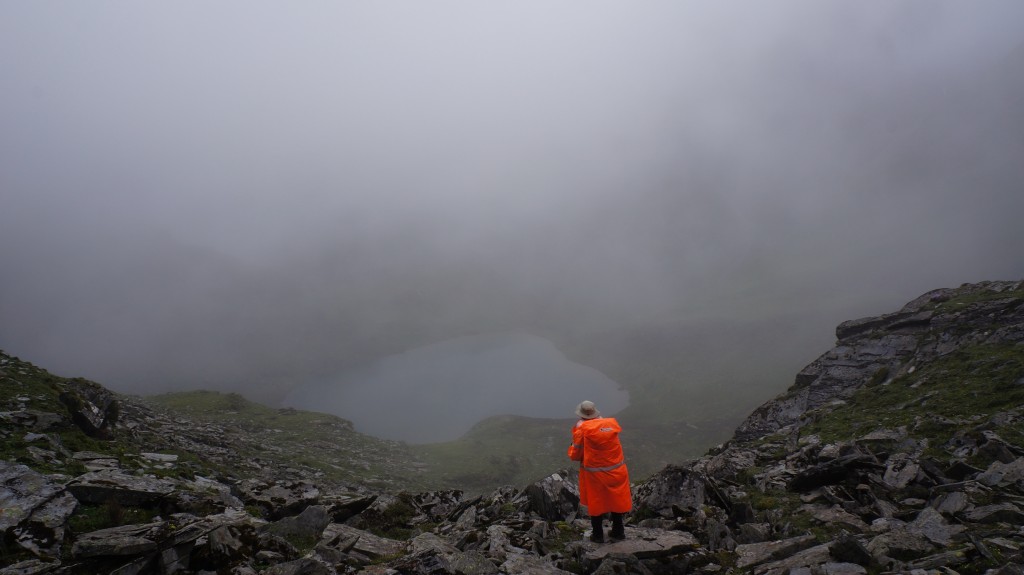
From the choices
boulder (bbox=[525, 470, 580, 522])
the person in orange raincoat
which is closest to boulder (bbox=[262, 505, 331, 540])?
the person in orange raincoat

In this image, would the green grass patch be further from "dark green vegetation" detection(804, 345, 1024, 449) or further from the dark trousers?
"dark green vegetation" detection(804, 345, 1024, 449)

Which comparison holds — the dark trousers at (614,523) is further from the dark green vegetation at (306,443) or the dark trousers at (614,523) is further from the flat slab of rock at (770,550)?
the dark green vegetation at (306,443)

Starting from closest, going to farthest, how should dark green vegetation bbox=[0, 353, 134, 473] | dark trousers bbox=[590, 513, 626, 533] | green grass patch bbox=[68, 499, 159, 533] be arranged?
1. green grass patch bbox=[68, 499, 159, 533]
2. dark trousers bbox=[590, 513, 626, 533]
3. dark green vegetation bbox=[0, 353, 134, 473]

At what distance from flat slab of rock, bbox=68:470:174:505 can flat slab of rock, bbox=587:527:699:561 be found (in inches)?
529

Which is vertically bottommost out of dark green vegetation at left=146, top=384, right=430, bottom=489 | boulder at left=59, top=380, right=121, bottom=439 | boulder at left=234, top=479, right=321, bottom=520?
dark green vegetation at left=146, top=384, right=430, bottom=489

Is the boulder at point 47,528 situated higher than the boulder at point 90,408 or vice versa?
the boulder at point 90,408

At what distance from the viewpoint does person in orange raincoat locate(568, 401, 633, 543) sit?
1347cm

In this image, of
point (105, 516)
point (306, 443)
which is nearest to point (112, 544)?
point (105, 516)

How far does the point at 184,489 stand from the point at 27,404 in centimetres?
1060

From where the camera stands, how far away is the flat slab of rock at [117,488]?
42.4ft

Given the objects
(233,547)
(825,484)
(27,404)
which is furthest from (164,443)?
(825,484)

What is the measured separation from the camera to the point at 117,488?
43.9 ft

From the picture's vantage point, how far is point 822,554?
10703 millimetres

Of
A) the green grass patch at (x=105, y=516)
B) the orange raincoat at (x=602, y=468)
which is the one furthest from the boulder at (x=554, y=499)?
the green grass patch at (x=105, y=516)
